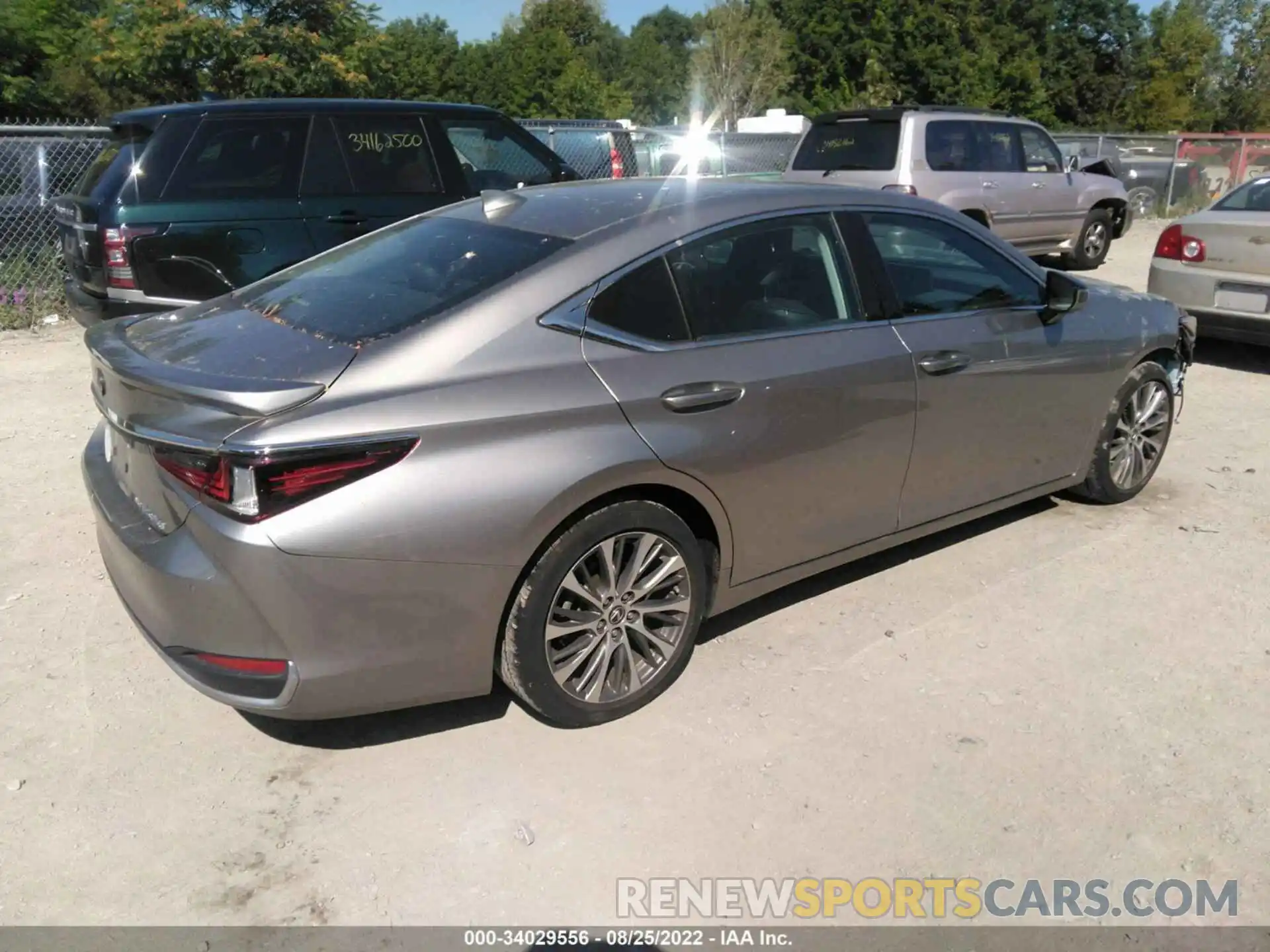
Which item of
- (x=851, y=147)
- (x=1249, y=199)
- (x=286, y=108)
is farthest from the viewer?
(x=851, y=147)

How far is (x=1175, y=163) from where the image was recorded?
21203mm

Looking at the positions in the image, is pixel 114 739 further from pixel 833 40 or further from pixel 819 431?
pixel 833 40

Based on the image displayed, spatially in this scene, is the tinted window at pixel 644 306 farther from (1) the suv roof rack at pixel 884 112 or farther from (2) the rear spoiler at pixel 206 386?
(1) the suv roof rack at pixel 884 112

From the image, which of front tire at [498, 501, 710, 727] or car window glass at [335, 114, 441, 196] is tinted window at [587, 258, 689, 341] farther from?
car window glass at [335, 114, 441, 196]

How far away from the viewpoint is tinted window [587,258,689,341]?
3.35m

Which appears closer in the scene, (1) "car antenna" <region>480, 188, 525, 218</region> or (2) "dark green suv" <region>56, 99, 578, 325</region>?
(1) "car antenna" <region>480, 188, 525, 218</region>

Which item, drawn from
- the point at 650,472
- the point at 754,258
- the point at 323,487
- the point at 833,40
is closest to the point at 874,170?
the point at 754,258

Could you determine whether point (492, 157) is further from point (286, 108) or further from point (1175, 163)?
point (1175, 163)

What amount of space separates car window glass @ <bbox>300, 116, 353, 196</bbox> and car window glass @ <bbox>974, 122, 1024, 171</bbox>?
7.59 meters

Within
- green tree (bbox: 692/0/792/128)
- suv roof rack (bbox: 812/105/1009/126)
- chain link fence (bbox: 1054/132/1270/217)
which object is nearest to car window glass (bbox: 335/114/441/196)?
suv roof rack (bbox: 812/105/1009/126)

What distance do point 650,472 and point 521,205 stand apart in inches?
49.7

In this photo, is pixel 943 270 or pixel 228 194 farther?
pixel 228 194

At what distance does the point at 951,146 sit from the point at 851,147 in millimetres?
Result: 1089

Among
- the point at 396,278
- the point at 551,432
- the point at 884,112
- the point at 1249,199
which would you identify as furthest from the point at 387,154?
the point at 1249,199
